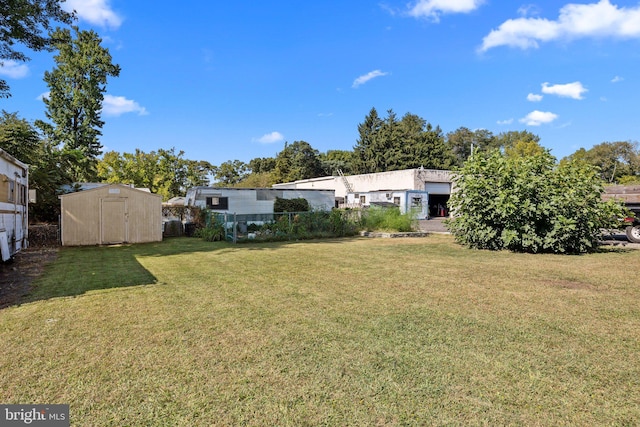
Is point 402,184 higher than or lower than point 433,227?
higher

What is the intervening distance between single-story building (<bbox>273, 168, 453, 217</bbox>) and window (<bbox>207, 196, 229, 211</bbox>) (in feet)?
35.9

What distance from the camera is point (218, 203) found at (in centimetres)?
1880

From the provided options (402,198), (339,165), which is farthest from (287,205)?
(339,165)

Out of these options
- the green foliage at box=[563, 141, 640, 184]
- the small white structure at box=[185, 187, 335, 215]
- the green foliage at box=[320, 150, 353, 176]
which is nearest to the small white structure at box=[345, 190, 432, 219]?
the small white structure at box=[185, 187, 335, 215]

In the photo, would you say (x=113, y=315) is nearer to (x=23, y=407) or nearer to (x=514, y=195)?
(x=23, y=407)

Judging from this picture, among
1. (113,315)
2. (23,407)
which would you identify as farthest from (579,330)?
(113,315)

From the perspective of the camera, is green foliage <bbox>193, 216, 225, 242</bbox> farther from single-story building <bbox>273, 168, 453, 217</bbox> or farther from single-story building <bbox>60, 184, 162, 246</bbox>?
single-story building <bbox>273, 168, 453, 217</bbox>

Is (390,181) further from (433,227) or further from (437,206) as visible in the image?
(433,227)

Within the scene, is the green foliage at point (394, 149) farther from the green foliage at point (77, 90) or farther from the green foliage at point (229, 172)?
the green foliage at point (77, 90)

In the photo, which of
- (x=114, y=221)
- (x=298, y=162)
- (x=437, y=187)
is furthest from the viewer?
(x=298, y=162)

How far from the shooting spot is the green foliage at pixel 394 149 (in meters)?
47.8

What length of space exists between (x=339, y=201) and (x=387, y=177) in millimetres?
5258

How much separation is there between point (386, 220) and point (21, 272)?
42.3 feet

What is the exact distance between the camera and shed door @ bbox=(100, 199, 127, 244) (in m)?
13.0
